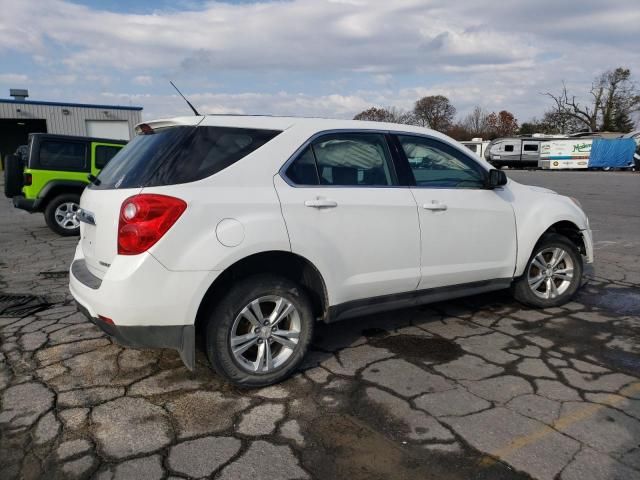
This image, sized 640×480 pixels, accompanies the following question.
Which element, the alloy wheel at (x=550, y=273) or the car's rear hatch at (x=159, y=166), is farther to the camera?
the alloy wheel at (x=550, y=273)

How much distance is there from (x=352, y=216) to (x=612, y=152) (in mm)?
39493

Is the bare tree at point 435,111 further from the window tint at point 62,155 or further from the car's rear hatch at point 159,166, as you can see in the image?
the car's rear hatch at point 159,166

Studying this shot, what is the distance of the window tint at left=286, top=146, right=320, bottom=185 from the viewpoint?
10.9 feet

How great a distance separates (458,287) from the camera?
4164 mm

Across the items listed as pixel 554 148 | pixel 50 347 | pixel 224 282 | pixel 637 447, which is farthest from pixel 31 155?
pixel 554 148

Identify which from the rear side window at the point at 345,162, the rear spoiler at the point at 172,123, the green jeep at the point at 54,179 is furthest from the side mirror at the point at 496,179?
the green jeep at the point at 54,179

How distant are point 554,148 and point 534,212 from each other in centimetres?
3721

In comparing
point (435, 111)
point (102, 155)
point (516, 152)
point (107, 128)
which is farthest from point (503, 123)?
point (102, 155)

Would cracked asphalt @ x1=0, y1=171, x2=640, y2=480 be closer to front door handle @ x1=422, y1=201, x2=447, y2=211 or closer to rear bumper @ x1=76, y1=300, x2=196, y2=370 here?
rear bumper @ x1=76, y1=300, x2=196, y2=370

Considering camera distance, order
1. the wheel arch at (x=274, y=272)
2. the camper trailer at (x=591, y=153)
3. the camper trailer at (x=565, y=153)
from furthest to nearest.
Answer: the camper trailer at (x=565, y=153) → the camper trailer at (x=591, y=153) → the wheel arch at (x=274, y=272)

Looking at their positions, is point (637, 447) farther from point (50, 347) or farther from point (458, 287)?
point (50, 347)

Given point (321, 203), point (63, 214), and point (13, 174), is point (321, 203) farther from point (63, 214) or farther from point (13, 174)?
point (63, 214)

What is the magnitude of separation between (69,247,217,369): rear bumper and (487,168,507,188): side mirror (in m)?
2.52

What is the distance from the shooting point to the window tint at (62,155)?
9273 millimetres
